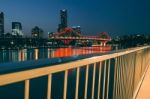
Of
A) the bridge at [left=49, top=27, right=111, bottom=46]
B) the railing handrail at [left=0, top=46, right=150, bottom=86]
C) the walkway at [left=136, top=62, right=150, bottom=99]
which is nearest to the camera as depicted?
the railing handrail at [left=0, top=46, right=150, bottom=86]

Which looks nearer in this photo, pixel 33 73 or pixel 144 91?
pixel 33 73

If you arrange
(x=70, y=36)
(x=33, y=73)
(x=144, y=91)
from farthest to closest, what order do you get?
(x=70, y=36)
(x=144, y=91)
(x=33, y=73)

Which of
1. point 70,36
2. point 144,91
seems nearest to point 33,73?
point 144,91

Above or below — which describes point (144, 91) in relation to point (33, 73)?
below

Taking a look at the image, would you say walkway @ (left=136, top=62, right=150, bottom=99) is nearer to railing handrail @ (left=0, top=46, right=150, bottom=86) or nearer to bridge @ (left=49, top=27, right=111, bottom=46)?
railing handrail @ (left=0, top=46, right=150, bottom=86)

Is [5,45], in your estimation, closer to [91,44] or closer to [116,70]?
[91,44]

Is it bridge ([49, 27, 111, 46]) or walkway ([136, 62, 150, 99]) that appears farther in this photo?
bridge ([49, 27, 111, 46])

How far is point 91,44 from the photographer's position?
3140 inches

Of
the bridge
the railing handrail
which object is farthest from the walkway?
the bridge

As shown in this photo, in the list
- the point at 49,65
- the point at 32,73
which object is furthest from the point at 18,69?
the point at 49,65

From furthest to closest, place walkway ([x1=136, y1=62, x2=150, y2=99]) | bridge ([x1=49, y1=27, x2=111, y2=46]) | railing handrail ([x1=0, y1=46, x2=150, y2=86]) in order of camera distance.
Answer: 1. bridge ([x1=49, y1=27, x2=111, y2=46])
2. walkway ([x1=136, y1=62, x2=150, y2=99])
3. railing handrail ([x1=0, y1=46, x2=150, y2=86])

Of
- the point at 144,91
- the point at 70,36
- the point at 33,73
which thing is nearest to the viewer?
the point at 33,73

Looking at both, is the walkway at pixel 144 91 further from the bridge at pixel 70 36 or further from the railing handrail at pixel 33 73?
the bridge at pixel 70 36

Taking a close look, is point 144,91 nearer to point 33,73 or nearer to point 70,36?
point 33,73
